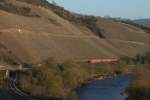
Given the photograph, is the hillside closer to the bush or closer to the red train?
the red train

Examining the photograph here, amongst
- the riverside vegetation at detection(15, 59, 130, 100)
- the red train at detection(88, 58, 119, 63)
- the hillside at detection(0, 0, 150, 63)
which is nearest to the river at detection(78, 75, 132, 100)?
the riverside vegetation at detection(15, 59, 130, 100)

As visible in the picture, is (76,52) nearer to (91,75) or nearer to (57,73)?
(91,75)

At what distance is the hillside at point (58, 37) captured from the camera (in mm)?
92312

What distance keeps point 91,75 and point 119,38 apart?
45.7 m

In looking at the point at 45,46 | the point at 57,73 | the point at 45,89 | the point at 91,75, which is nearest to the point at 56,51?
the point at 45,46

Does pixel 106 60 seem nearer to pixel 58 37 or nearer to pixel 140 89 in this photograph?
pixel 58 37

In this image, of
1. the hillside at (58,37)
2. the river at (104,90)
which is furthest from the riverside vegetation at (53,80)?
the hillside at (58,37)

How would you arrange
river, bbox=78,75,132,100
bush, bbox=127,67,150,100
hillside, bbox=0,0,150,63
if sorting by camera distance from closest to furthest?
bush, bbox=127,67,150,100
river, bbox=78,75,132,100
hillside, bbox=0,0,150,63

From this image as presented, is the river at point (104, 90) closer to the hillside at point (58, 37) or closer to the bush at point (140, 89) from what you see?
the bush at point (140, 89)

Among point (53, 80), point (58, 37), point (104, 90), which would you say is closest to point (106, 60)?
point (58, 37)

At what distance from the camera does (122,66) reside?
103 metres

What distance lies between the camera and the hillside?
3634 inches

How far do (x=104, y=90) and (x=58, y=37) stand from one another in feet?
127

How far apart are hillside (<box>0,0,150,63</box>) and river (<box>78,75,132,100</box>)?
1155 cm
